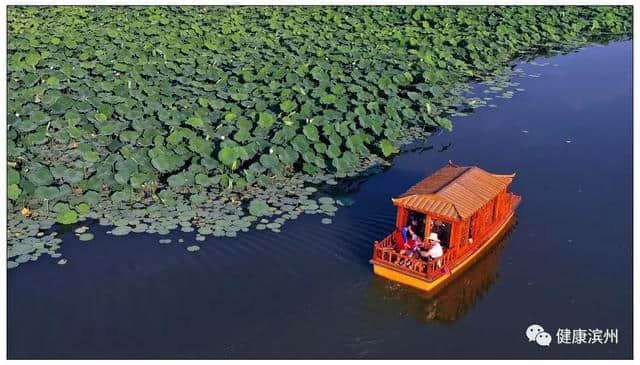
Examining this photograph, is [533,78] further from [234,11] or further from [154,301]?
[154,301]

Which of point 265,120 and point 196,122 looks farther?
point 265,120

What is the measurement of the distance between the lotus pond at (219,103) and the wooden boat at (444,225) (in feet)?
7.57

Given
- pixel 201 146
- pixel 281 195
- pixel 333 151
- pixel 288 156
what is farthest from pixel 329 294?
Result: pixel 201 146

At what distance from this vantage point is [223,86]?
1877 cm

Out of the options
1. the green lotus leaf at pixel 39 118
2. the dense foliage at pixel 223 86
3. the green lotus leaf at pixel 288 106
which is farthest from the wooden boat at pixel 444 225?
the green lotus leaf at pixel 39 118

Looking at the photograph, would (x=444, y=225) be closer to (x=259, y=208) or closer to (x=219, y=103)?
(x=259, y=208)

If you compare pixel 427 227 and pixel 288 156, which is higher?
pixel 288 156

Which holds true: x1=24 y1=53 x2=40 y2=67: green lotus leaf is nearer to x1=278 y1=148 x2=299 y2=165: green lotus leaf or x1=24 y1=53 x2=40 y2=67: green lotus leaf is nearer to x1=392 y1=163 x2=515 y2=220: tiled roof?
x1=278 y1=148 x2=299 y2=165: green lotus leaf

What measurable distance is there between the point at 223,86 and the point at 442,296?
992cm

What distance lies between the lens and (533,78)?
23016mm

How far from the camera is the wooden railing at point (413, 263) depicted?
35.4ft

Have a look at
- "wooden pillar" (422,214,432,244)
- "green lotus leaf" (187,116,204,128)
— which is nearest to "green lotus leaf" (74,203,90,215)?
"green lotus leaf" (187,116,204,128)

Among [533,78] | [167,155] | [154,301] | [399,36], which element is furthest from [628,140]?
[154,301]

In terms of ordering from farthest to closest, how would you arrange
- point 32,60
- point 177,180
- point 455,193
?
point 32,60 < point 177,180 < point 455,193
